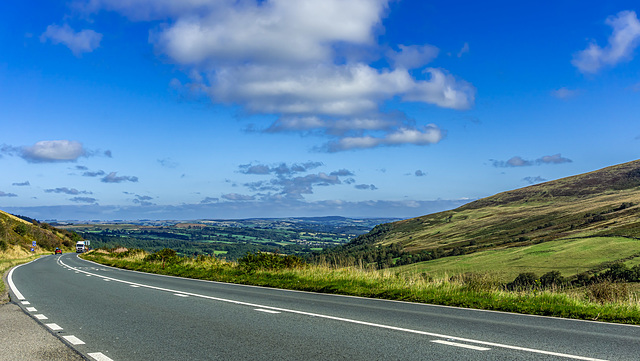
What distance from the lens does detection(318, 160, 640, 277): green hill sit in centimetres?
6281

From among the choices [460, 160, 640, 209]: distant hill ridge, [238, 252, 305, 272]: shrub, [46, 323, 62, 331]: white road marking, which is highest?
[460, 160, 640, 209]: distant hill ridge

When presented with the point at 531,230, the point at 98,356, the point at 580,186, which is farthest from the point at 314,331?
the point at 580,186

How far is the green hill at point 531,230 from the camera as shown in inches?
2473

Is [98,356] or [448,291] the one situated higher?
[98,356]

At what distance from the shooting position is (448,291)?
1477 centimetres

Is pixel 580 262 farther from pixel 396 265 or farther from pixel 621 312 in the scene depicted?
pixel 621 312

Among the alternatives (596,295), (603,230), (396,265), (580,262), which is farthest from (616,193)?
(596,295)

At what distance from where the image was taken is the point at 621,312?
10805 millimetres

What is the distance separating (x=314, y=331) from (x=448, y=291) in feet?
23.5

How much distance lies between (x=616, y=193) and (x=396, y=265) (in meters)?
84.0

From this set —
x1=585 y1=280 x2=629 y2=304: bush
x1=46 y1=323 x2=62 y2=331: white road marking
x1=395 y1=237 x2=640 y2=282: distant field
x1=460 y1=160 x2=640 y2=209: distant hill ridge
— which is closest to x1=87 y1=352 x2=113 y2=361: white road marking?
x1=46 y1=323 x2=62 y2=331: white road marking

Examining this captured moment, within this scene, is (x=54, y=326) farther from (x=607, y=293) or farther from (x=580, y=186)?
(x=580, y=186)

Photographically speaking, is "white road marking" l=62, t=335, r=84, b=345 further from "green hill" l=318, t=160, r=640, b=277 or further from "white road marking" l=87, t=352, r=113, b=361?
"green hill" l=318, t=160, r=640, b=277

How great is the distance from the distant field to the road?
128ft
